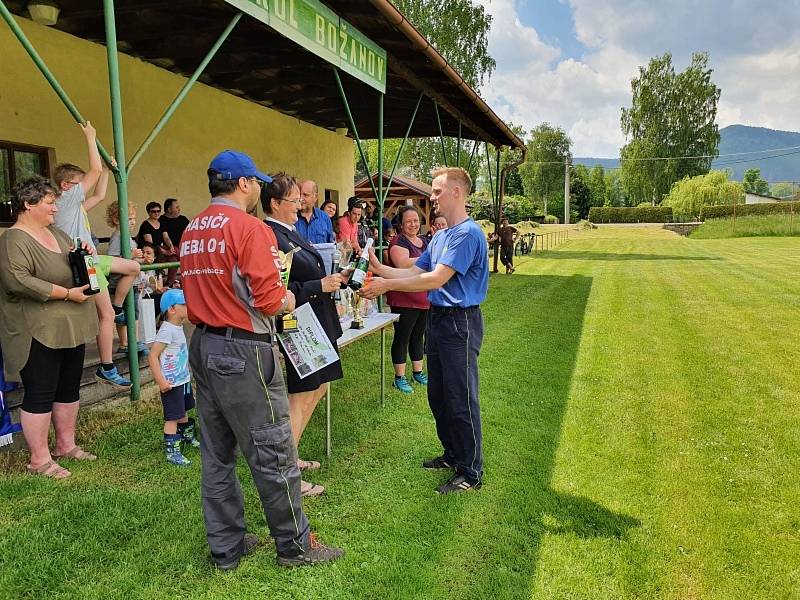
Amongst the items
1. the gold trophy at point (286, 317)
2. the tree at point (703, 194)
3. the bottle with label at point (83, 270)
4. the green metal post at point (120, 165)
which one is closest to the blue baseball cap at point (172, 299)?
the bottle with label at point (83, 270)

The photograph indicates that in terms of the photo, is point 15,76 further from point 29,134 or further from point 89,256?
point 89,256

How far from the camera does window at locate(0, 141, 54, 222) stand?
6332mm

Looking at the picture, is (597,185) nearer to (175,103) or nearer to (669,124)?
(669,124)

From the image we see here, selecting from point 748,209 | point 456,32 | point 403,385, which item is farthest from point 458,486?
point 748,209

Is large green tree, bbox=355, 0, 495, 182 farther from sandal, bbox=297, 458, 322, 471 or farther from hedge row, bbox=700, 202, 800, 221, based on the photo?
hedge row, bbox=700, 202, 800, 221

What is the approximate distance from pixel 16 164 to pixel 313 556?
6262mm

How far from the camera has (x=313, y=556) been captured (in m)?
2.63

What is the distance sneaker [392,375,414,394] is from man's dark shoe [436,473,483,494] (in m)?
1.93

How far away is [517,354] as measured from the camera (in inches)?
273

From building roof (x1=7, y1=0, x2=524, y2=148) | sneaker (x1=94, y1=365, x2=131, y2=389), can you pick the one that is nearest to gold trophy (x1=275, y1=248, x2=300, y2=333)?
sneaker (x1=94, y1=365, x2=131, y2=389)

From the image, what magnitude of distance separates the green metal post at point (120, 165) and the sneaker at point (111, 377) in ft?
0.36

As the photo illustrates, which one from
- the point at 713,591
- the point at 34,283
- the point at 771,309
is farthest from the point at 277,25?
the point at 771,309

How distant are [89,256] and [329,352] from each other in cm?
166

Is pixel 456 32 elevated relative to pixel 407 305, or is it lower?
elevated
